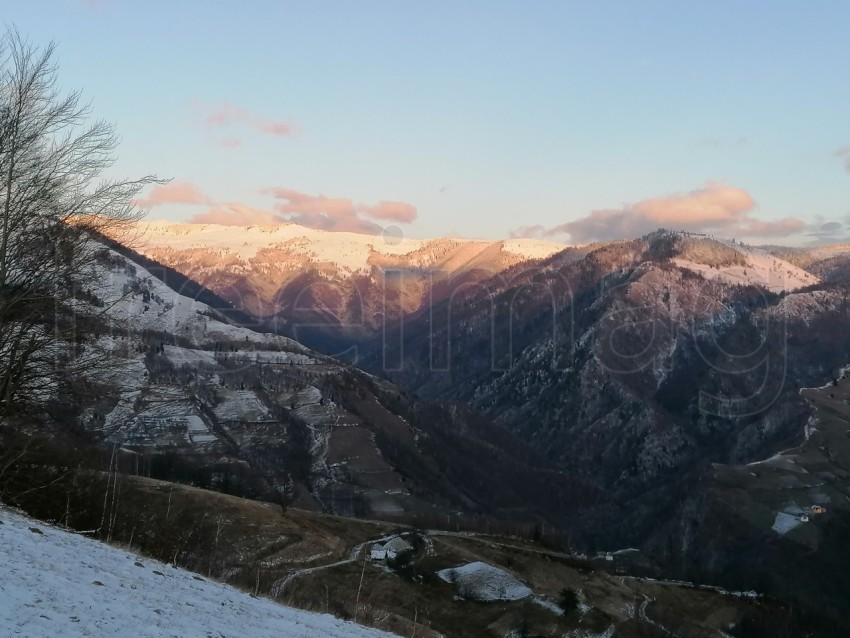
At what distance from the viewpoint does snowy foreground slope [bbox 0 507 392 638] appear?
50.9 feet

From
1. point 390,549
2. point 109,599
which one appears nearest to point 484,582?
point 390,549

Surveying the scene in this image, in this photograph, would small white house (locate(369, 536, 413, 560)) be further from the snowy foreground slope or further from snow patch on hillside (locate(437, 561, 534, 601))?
the snowy foreground slope

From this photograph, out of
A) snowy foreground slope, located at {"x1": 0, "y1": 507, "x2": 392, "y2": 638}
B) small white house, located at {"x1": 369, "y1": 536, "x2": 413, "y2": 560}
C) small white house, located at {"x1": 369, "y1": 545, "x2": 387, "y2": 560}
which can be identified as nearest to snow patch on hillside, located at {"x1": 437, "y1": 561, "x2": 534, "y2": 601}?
small white house, located at {"x1": 369, "y1": 536, "x2": 413, "y2": 560}

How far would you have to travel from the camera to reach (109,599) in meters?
17.9

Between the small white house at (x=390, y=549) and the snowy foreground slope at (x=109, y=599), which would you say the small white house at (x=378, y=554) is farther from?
the snowy foreground slope at (x=109, y=599)

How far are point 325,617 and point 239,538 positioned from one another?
93.4 m

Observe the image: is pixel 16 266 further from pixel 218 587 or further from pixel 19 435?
pixel 218 587

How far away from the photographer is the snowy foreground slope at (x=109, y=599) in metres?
15.5

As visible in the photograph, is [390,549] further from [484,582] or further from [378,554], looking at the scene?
[484,582]

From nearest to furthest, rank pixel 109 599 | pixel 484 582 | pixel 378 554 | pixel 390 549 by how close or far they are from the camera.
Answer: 1. pixel 109 599
2. pixel 484 582
3. pixel 378 554
4. pixel 390 549

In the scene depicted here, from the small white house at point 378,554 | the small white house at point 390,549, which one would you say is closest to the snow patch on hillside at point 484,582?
the small white house at point 390,549

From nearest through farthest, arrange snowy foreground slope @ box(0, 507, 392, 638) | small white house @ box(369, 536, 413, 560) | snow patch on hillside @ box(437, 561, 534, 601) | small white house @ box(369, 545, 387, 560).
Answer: snowy foreground slope @ box(0, 507, 392, 638) < snow patch on hillside @ box(437, 561, 534, 601) < small white house @ box(369, 545, 387, 560) < small white house @ box(369, 536, 413, 560)

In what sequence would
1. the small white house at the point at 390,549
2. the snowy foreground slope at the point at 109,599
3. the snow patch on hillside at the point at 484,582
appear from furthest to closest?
the small white house at the point at 390,549 → the snow patch on hillside at the point at 484,582 → the snowy foreground slope at the point at 109,599

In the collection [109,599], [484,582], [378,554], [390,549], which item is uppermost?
[109,599]
